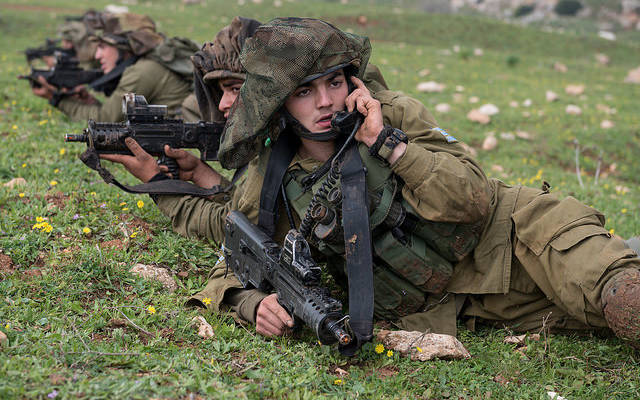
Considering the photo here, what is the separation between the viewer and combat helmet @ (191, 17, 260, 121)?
472 cm

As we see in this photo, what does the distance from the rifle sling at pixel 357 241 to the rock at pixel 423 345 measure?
0.25 m

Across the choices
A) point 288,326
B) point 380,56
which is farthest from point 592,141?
point 288,326

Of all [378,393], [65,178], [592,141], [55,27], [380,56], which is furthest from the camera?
[55,27]

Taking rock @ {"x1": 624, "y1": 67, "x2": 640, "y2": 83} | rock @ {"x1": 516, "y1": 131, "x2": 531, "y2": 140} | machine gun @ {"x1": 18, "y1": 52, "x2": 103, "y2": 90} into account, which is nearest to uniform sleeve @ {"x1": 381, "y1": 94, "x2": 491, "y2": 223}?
machine gun @ {"x1": 18, "y1": 52, "x2": 103, "y2": 90}

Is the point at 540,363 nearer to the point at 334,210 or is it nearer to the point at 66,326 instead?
the point at 334,210

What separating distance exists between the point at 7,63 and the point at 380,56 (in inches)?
340

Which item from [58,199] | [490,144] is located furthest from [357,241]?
[490,144]

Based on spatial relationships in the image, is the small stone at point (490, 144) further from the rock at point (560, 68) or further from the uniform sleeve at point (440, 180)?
the rock at point (560, 68)

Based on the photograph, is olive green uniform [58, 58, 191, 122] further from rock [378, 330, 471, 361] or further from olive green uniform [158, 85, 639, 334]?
rock [378, 330, 471, 361]

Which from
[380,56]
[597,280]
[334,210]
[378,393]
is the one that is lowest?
[380,56]

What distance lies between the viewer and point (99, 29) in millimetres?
10125

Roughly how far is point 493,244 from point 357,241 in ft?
2.90

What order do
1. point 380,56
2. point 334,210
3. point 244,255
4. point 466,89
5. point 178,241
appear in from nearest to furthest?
point 334,210
point 244,255
point 178,241
point 466,89
point 380,56

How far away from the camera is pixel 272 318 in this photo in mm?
3410
